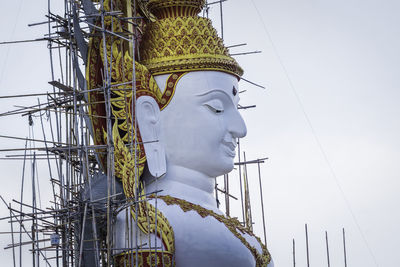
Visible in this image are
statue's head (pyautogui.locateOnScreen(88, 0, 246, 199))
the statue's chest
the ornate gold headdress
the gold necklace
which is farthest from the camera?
statue's head (pyautogui.locateOnScreen(88, 0, 246, 199))

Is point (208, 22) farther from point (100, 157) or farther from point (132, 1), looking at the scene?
point (100, 157)

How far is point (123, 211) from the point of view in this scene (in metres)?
14.8

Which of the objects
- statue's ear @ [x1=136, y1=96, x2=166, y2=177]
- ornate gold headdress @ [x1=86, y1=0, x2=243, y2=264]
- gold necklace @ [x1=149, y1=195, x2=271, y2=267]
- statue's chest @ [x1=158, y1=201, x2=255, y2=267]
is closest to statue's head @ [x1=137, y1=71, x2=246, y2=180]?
statue's ear @ [x1=136, y1=96, x2=166, y2=177]

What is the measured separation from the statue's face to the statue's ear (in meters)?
0.10

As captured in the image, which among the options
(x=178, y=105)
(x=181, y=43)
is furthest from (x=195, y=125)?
(x=181, y=43)

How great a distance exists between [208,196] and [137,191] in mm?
1198

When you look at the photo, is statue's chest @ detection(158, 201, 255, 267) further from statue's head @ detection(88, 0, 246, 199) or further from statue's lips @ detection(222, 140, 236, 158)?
statue's lips @ detection(222, 140, 236, 158)

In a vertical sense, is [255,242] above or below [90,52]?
below

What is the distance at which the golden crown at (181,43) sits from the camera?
15.4 m

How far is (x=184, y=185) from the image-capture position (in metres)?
15.2

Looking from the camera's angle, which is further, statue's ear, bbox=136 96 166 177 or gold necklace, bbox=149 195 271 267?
statue's ear, bbox=136 96 166 177

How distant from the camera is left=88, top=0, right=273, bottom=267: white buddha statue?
570 inches

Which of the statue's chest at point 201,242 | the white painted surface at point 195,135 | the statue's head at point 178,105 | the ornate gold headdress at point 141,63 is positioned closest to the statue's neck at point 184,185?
the white painted surface at point 195,135

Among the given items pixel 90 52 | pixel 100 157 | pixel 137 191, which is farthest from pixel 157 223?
pixel 90 52
